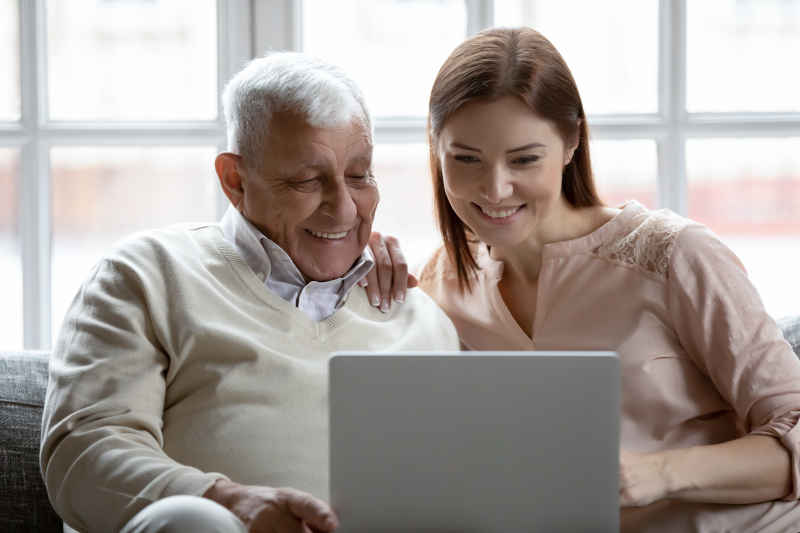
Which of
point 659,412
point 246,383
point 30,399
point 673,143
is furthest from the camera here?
point 673,143

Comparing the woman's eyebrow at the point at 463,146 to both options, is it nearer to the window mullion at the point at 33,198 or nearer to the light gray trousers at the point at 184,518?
the light gray trousers at the point at 184,518

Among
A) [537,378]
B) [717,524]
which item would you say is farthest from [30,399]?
[717,524]

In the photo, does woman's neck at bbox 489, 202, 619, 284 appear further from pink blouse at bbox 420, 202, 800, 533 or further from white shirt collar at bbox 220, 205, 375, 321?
white shirt collar at bbox 220, 205, 375, 321

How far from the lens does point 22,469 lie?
1970 millimetres

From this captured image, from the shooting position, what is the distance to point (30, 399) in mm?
2025

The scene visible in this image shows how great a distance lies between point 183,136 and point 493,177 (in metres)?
1.21

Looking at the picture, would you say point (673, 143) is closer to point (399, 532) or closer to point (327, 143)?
point (327, 143)

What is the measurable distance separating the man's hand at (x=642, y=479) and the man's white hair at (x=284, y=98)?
79 centimetres

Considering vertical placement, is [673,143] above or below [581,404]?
above

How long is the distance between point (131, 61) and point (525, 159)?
1.40 meters

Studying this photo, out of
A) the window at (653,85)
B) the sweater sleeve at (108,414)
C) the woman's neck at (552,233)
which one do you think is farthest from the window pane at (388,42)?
the sweater sleeve at (108,414)

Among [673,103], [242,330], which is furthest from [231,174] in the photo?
[673,103]

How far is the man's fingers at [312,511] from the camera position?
1.28 meters

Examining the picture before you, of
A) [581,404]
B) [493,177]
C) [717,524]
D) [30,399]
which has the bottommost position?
[717,524]
